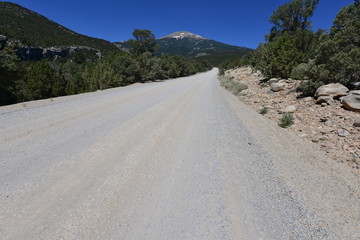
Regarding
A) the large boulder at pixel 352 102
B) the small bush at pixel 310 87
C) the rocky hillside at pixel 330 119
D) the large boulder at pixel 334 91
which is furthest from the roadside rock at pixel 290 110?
the small bush at pixel 310 87

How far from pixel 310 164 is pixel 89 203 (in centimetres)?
409

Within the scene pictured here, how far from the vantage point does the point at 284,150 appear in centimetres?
429

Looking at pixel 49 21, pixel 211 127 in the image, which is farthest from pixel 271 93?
pixel 49 21

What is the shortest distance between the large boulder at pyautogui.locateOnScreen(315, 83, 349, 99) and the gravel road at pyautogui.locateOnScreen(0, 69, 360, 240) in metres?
3.91

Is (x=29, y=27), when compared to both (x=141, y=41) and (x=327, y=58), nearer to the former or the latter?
(x=141, y=41)

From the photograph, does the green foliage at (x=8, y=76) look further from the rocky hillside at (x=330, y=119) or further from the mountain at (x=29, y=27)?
the mountain at (x=29, y=27)

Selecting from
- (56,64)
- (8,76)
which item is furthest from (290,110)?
(56,64)

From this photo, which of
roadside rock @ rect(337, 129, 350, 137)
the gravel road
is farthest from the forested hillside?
roadside rock @ rect(337, 129, 350, 137)

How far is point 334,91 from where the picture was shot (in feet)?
24.0

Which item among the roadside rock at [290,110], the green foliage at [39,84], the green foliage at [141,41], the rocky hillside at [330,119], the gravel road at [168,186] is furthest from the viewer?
the green foliage at [141,41]

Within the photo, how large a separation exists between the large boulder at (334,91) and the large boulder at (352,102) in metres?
0.59

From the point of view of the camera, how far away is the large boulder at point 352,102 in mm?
5988

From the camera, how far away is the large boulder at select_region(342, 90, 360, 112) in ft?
19.6

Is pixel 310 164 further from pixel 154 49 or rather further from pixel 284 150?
pixel 154 49
